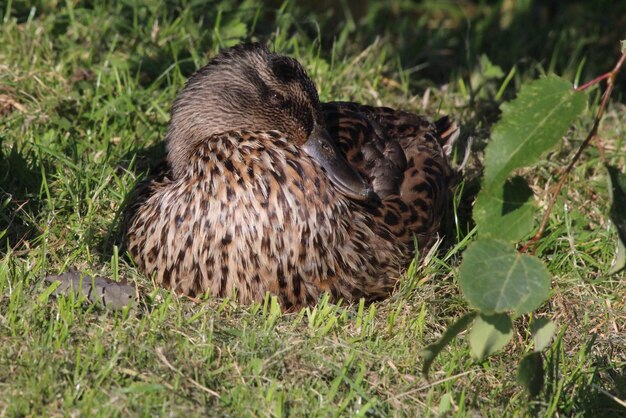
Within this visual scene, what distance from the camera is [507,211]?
283 centimetres

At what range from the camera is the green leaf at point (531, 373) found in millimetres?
2990

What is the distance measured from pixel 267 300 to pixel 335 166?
2.18ft

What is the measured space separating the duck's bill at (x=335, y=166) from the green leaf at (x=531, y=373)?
1.31m

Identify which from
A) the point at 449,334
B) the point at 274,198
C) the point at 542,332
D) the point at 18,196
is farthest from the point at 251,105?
the point at 542,332

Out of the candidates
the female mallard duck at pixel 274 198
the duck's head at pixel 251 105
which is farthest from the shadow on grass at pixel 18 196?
the duck's head at pixel 251 105

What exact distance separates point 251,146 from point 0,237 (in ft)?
3.44

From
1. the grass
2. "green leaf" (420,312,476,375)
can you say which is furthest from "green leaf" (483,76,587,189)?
the grass

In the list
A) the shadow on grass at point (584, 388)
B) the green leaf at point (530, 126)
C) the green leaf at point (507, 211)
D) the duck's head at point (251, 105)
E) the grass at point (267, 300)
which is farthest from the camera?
the duck's head at point (251, 105)

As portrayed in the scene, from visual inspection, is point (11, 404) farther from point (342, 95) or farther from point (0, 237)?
point (342, 95)

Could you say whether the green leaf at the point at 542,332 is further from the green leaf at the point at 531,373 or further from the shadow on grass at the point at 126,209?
the shadow on grass at the point at 126,209

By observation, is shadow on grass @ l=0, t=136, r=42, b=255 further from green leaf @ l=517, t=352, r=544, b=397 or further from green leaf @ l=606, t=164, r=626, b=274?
green leaf @ l=606, t=164, r=626, b=274

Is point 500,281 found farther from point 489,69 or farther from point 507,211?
point 489,69

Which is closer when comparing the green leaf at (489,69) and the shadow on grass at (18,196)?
the shadow on grass at (18,196)

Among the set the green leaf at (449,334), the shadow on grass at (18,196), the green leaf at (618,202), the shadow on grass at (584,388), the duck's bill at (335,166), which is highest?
the green leaf at (618,202)
